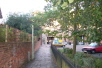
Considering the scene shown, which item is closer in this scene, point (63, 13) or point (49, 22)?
point (63, 13)

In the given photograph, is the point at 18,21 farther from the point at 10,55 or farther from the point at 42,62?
the point at 10,55

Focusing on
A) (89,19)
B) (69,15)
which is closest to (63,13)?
(69,15)

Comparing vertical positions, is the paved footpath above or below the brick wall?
below

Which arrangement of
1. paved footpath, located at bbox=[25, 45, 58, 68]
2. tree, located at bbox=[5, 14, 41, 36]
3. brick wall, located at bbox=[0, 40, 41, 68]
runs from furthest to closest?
1. tree, located at bbox=[5, 14, 41, 36]
2. paved footpath, located at bbox=[25, 45, 58, 68]
3. brick wall, located at bbox=[0, 40, 41, 68]

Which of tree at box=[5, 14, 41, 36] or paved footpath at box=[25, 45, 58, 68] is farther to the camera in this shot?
tree at box=[5, 14, 41, 36]

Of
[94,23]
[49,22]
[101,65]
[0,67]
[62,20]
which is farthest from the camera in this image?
[49,22]

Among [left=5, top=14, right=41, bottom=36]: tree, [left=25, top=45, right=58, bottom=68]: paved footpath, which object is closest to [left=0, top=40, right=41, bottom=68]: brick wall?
[left=25, top=45, right=58, bottom=68]: paved footpath

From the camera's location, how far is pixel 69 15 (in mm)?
9469

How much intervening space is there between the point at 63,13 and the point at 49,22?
1.84 meters

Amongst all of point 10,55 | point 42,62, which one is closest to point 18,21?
point 42,62

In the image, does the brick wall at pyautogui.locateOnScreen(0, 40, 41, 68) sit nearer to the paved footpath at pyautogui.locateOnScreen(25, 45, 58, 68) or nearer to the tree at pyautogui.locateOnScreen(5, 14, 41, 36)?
the paved footpath at pyautogui.locateOnScreen(25, 45, 58, 68)

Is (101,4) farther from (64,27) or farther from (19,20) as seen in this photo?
(19,20)

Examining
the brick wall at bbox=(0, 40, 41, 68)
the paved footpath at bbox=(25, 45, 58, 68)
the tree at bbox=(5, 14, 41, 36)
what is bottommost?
the paved footpath at bbox=(25, 45, 58, 68)

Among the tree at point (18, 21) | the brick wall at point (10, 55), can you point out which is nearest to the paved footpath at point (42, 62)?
the brick wall at point (10, 55)
